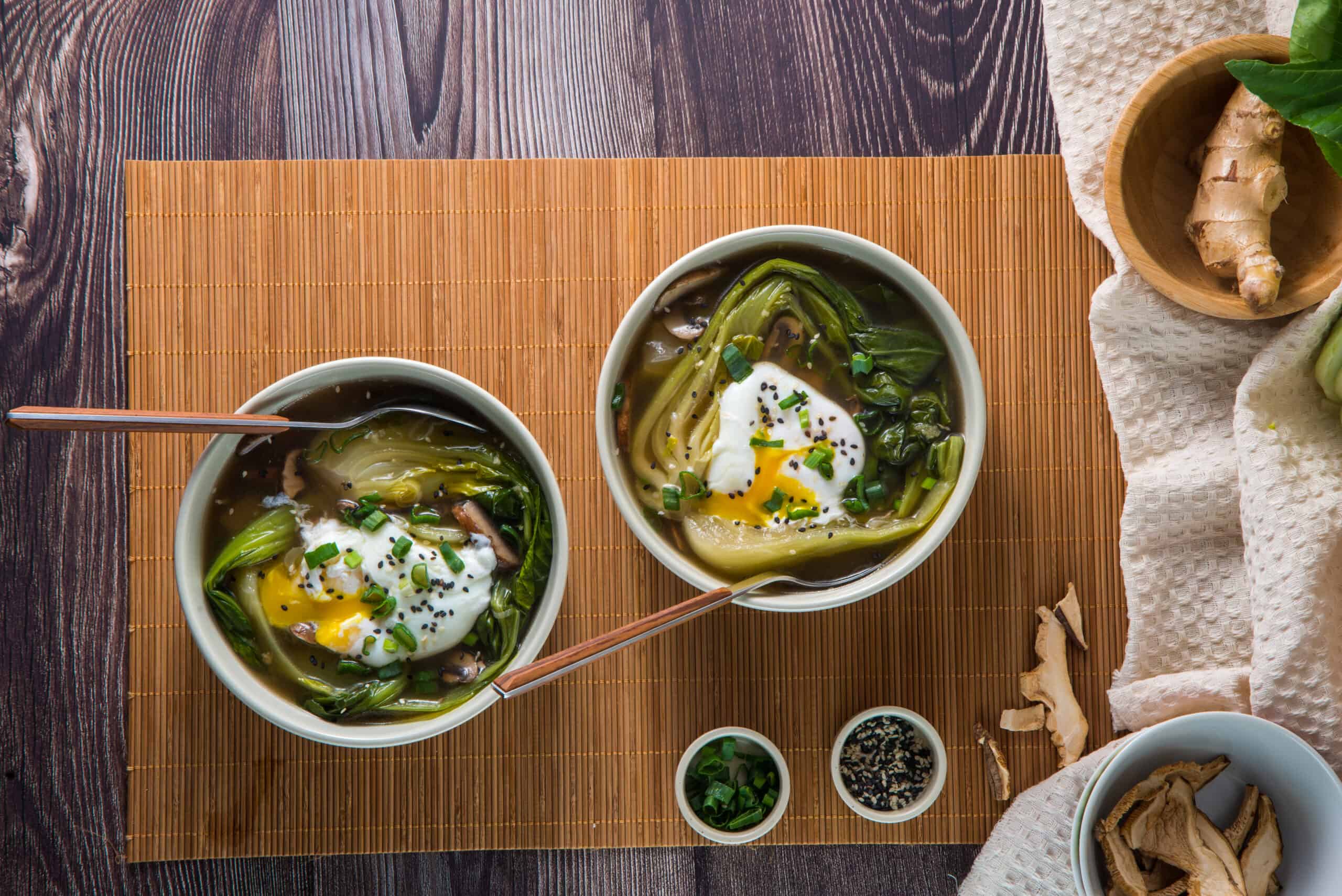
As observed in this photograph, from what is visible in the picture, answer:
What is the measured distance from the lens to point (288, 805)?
1.78 metres

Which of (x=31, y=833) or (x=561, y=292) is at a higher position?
(x=561, y=292)

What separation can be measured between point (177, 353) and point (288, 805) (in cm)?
90

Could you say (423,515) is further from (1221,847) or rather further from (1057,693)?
(1221,847)

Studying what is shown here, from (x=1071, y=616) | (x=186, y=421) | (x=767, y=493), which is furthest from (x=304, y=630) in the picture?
(x=1071, y=616)

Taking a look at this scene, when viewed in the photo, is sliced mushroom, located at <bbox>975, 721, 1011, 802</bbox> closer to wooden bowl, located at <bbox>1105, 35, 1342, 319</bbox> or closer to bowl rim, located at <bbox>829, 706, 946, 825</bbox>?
bowl rim, located at <bbox>829, 706, 946, 825</bbox>

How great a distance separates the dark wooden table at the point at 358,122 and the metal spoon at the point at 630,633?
65cm

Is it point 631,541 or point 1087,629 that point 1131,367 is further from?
point 631,541

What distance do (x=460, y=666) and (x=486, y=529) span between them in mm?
250

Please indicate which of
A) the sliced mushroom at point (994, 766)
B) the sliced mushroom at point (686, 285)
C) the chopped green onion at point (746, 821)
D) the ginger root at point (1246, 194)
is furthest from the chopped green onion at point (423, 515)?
the ginger root at point (1246, 194)

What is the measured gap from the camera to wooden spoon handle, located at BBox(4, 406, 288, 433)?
50.6 inches

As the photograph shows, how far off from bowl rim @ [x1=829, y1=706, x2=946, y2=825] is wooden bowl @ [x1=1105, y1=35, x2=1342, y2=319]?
0.92m

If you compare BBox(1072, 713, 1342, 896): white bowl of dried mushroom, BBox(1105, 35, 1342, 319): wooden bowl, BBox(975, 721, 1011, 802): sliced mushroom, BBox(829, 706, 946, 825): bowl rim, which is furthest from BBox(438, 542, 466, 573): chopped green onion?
BBox(1105, 35, 1342, 319): wooden bowl

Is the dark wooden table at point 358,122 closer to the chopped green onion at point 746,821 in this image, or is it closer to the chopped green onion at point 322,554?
the chopped green onion at point 746,821

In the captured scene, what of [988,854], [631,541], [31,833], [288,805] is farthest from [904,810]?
[31,833]
